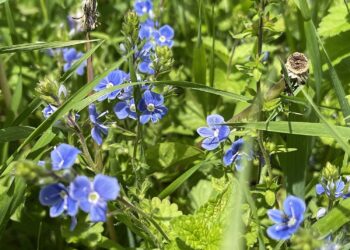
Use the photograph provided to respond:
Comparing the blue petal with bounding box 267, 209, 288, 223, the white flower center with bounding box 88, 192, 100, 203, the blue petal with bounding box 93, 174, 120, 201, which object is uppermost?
the blue petal with bounding box 93, 174, 120, 201

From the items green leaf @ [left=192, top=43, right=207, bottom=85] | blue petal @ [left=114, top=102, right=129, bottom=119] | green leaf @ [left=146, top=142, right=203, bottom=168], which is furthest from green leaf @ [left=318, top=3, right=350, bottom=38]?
blue petal @ [left=114, top=102, right=129, bottom=119]

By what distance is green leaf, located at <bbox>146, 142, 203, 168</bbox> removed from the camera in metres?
2.92

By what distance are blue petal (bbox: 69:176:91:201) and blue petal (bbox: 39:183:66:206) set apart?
7 centimetres

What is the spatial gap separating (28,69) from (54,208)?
6.99 ft

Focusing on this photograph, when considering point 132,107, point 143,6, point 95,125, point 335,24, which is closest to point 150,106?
point 132,107

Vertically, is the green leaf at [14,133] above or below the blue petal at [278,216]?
above

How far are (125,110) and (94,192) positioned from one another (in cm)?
87

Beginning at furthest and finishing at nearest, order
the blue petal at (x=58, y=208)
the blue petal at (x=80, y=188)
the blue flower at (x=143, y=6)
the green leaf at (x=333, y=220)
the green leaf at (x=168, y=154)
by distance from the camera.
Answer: the blue flower at (x=143, y=6) < the green leaf at (x=168, y=154) < the green leaf at (x=333, y=220) < the blue petal at (x=58, y=208) < the blue petal at (x=80, y=188)

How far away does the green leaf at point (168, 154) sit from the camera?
9.58 ft

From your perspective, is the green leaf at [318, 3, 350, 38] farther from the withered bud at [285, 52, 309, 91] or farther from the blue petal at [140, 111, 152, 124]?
the blue petal at [140, 111, 152, 124]

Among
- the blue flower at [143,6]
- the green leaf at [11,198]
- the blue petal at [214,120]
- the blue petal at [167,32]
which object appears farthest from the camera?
the blue flower at [143,6]

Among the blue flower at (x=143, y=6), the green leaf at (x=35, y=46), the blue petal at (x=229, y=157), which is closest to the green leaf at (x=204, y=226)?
the blue petal at (x=229, y=157)

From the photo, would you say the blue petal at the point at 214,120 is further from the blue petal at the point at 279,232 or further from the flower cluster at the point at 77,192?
the flower cluster at the point at 77,192

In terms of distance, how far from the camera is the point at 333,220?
2104 mm
